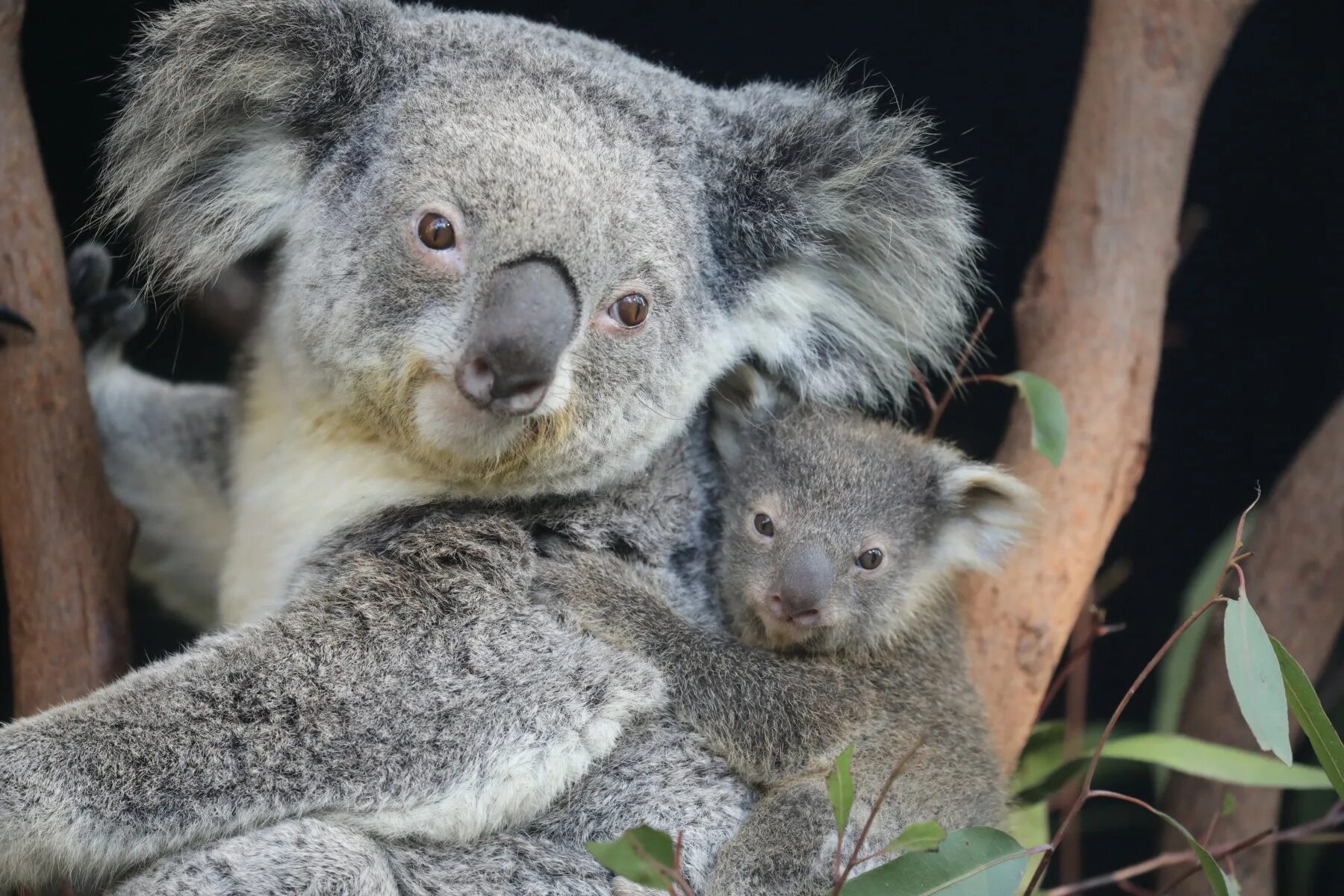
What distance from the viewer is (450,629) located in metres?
2.02

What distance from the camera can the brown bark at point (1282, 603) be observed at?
2.99 meters

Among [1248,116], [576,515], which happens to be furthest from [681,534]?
[1248,116]

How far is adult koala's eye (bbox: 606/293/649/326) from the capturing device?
2.04 meters

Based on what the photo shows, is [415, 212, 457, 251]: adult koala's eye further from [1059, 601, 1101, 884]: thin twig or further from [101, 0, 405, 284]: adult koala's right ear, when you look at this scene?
[1059, 601, 1101, 884]: thin twig

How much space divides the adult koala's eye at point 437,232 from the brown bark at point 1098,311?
1334 millimetres

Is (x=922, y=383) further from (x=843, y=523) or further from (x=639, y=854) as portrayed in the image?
(x=639, y=854)

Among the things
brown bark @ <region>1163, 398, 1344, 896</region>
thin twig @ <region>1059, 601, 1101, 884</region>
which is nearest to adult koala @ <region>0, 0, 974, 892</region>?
thin twig @ <region>1059, 601, 1101, 884</region>

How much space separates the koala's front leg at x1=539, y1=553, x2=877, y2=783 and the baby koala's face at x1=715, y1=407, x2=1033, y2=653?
0.11 metres

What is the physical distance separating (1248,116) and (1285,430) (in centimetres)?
91

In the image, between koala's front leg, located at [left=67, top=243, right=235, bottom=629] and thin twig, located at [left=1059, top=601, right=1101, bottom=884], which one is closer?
koala's front leg, located at [left=67, top=243, right=235, bottom=629]

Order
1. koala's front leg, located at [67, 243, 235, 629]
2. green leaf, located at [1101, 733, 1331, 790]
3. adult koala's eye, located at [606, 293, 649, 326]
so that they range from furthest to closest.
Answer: koala's front leg, located at [67, 243, 235, 629] < green leaf, located at [1101, 733, 1331, 790] < adult koala's eye, located at [606, 293, 649, 326]

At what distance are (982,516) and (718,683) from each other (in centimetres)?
67

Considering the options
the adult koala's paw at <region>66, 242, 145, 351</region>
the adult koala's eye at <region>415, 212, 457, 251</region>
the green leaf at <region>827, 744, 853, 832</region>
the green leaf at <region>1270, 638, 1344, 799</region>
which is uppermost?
the adult koala's eye at <region>415, 212, 457, 251</region>

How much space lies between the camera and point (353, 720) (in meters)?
1.94
